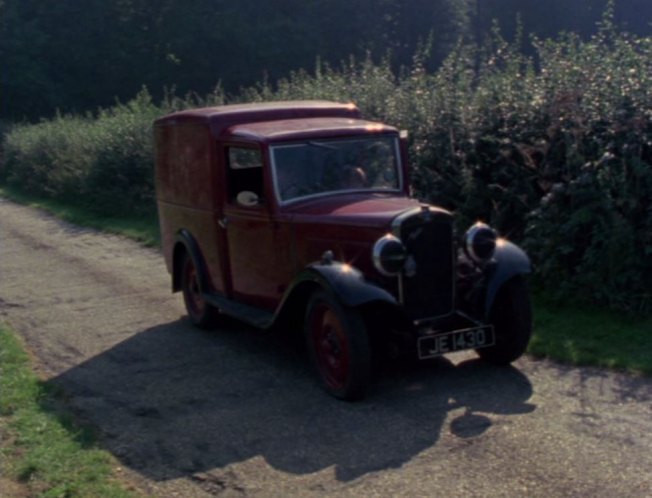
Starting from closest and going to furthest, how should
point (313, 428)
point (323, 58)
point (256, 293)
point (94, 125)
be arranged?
point (313, 428) < point (256, 293) < point (94, 125) < point (323, 58)

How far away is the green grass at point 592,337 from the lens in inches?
312

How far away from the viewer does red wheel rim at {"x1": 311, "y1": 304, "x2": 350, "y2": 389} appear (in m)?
7.20

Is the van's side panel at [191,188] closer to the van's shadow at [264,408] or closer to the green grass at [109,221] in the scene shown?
the van's shadow at [264,408]

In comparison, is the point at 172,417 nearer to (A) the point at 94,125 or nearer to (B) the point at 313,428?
(B) the point at 313,428

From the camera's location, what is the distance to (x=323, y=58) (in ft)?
147

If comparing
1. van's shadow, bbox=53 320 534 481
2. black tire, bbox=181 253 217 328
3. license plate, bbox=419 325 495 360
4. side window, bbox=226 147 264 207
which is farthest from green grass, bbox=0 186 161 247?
license plate, bbox=419 325 495 360

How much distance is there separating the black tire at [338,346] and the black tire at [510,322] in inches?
49.4

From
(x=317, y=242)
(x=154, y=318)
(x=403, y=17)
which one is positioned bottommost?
(x=154, y=318)

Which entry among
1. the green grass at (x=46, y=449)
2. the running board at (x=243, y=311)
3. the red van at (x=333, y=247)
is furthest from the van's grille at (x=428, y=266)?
the green grass at (x=46, y=449)

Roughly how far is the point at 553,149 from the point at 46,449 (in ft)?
19.5

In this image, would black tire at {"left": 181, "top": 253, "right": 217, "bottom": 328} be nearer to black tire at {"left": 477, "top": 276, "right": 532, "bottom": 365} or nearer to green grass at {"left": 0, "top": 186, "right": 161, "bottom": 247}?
black tire at {"left": 477, "top": 276, "right": 532, "bottom": 365}

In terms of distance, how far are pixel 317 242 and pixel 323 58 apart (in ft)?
125

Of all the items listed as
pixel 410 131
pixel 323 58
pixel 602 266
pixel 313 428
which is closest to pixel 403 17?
pixel 323 58

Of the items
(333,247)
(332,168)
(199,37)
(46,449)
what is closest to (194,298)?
(332,168)
